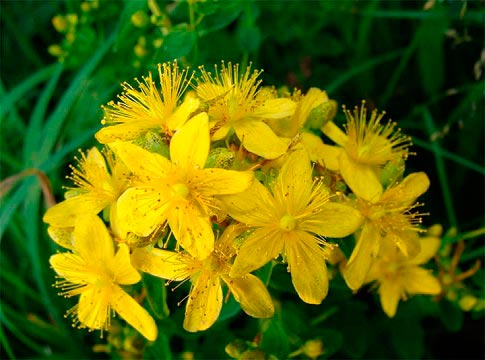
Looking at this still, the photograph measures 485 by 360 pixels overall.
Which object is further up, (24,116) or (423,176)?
(24,116)

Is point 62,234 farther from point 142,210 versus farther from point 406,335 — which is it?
point 406,335

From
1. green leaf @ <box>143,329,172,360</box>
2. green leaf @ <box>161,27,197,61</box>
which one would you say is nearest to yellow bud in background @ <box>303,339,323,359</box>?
green leaf @ <box>143,329,172,360</box>

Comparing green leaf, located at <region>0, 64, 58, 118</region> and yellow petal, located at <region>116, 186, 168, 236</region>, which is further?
green leaf, located at <region>0, 64, 58, 118</region>

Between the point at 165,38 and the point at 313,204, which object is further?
the point at 165,38

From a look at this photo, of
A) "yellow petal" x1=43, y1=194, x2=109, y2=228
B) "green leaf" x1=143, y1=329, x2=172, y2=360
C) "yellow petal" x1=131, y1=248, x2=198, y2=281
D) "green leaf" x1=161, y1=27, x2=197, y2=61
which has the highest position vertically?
"green leaf" x1=161, y1=27, x2=197, y2=61

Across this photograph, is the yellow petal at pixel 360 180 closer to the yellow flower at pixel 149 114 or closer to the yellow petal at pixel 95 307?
the yellow flower at pixel 149 114

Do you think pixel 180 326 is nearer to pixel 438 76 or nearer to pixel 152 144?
pixel 152 144

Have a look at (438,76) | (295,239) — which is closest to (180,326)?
(295,239)

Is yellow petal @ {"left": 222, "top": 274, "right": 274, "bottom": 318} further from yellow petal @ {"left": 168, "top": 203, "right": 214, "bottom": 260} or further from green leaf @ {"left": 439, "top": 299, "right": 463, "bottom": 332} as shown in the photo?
green leaf @ {"left": 439, "top": 299, "right": 463, "bottom": 332}
